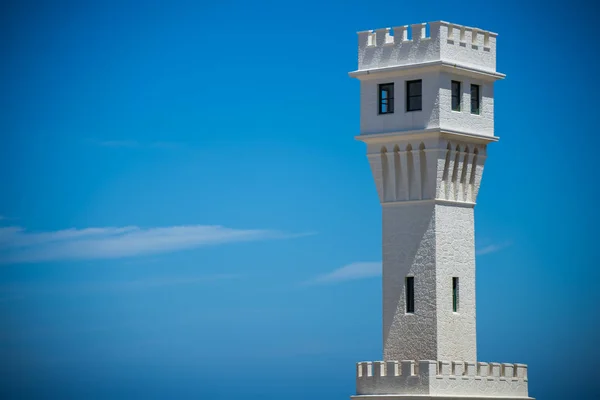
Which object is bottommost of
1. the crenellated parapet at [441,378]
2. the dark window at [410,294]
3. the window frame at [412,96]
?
the crenellated parapet at [441,378]

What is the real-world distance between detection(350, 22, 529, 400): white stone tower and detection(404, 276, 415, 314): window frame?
0.04 metres

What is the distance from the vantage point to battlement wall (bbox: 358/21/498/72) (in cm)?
6825

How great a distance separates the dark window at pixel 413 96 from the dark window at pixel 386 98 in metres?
0.75

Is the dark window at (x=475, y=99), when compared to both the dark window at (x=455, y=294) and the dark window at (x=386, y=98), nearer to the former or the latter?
the dark window at (x=386, y=98)

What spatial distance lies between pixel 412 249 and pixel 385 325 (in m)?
3.24

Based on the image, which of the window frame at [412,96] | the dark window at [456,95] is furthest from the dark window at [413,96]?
the dark window at [456,95]

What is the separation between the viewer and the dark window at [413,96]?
68.7 metres

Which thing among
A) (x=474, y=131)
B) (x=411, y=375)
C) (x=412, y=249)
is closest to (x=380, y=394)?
(x=411, y=375)

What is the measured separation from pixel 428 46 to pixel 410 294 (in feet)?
32.1

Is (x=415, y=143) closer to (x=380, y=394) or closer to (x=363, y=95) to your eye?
(x=363, y=95)

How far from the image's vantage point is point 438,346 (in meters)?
67.2

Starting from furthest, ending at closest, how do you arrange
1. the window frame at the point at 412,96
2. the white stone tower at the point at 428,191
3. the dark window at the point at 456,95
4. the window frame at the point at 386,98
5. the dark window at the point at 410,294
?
the window frame at the point at 386,98 → the dark window at the point at 456,95 → the window frame at the point at 412,96 → the dark window at the point at 410,294 → the white stone tower at the point at 428,191

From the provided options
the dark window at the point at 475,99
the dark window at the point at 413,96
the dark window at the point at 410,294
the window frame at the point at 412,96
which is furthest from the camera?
the dark window at the point at 475,99

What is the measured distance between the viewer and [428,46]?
6831 cm
